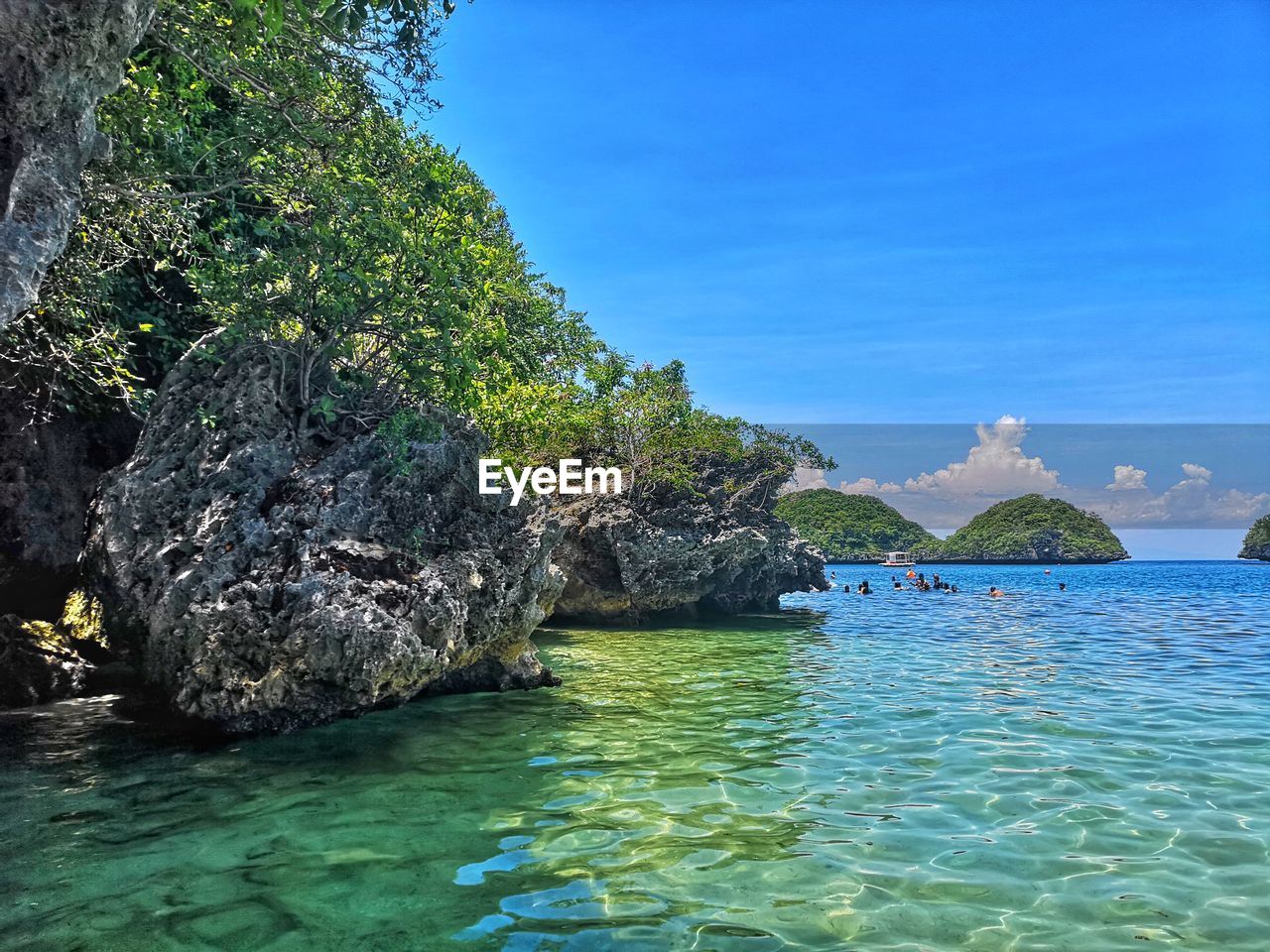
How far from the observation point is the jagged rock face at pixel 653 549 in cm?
2433

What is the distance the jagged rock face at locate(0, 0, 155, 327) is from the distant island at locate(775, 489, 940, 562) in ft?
445

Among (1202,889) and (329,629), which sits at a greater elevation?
(329,629)

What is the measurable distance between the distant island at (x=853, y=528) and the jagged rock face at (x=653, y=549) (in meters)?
111

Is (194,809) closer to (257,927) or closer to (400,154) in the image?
(257,927)

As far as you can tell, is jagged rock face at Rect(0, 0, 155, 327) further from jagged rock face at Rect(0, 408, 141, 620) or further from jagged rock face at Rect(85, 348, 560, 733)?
jagged rock face at Rect(0, 408, 141, 620)

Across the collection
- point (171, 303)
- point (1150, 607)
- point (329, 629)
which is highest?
point (171, 303)

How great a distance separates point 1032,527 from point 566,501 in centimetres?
→ 14935

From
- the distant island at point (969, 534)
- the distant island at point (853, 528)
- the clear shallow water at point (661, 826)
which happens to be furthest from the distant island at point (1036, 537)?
the clear shallow water at point (661, 826)

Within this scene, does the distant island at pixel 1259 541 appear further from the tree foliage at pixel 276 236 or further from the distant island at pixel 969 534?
the tree foliage at pixel 276 236

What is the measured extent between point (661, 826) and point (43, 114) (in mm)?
6984

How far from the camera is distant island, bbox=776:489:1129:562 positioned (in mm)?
141875

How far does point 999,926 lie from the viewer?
13.8 feet

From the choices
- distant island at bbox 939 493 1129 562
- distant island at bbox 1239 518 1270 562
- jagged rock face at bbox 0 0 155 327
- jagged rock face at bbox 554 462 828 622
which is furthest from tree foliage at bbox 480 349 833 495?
distant island at bbox 1239 518 1270 562

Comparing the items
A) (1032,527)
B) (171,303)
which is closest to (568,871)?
(171,303)
